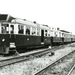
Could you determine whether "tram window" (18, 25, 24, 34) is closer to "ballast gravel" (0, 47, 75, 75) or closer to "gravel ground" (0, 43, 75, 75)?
"ballast gravel" (0, 47, 75, 75)

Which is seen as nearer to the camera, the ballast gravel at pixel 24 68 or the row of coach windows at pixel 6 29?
the ballast gravel at pixel 24 68

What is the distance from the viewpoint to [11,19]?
47.5 feet

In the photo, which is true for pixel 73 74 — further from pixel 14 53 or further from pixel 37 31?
pixel 37 31

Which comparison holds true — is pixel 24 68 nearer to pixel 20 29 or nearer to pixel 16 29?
pixel 16 29

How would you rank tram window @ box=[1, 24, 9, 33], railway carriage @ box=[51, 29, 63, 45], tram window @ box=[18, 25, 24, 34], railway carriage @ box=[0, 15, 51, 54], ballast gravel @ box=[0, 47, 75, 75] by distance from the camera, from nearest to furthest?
ballast gravel @ box=[0, 47, 75, 75]
railway carriage @ box=[0, 15, 51, 54]
tram window @ box=[1, 24, 9, 33]
tram window @ box=[18, 25, 24, 34]
railway carriage @ box=[51, 29, 63, 45]

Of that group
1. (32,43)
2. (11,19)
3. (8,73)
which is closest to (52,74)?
(8,73)

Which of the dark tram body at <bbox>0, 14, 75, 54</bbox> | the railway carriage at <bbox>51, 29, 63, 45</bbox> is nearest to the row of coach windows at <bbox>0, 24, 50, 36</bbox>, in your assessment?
the dark tram body at <bbox>0, 14, 75, 54</bbox>

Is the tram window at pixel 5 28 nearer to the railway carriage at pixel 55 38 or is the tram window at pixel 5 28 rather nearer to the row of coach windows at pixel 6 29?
the row of coach windows at pixel 6 29

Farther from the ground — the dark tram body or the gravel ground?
the dark tram body

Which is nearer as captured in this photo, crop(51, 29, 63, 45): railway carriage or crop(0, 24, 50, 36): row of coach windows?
crop(0, 24, 50, 36): row of coach windows

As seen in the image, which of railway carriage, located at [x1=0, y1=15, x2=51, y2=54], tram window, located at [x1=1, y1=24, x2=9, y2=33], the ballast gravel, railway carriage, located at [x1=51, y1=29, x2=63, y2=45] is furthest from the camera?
railway carriage, located at [x1=51, y1=29, x2=63, y2=45]

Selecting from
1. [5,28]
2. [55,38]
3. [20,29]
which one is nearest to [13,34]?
[5,28]

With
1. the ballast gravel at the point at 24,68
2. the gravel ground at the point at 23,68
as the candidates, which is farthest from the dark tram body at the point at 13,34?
the gravel ground at the point at 23,68

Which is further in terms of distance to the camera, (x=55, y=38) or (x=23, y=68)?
(x=55, y=38)
